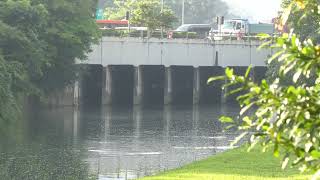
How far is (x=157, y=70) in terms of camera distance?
7050 cm

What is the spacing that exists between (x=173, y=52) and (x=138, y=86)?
13.8ft

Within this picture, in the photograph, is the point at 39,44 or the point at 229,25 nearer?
the point at 39,44

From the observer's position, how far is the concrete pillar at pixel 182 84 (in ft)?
235

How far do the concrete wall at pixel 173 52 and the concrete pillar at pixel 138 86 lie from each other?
2.97m

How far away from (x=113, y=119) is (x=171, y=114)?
721 cm

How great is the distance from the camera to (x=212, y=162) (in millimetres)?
25094

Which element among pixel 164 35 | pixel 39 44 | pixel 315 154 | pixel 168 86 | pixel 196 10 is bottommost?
pixel 168 86

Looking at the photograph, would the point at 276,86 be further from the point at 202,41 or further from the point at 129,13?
the point at 129,13

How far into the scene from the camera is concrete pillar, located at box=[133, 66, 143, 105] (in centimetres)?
6750

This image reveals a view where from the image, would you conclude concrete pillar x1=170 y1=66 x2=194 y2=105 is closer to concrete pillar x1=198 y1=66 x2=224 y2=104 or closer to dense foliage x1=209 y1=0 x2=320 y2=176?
concrete pillar x1=198 y1=66 x2=224 y2=104

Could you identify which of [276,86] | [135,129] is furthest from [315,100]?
[135,129]

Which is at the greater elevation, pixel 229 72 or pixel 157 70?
pixel 229 72

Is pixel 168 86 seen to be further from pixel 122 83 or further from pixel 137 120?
pixel 137 120

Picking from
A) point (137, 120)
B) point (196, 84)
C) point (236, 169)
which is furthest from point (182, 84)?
point (236, 169)
